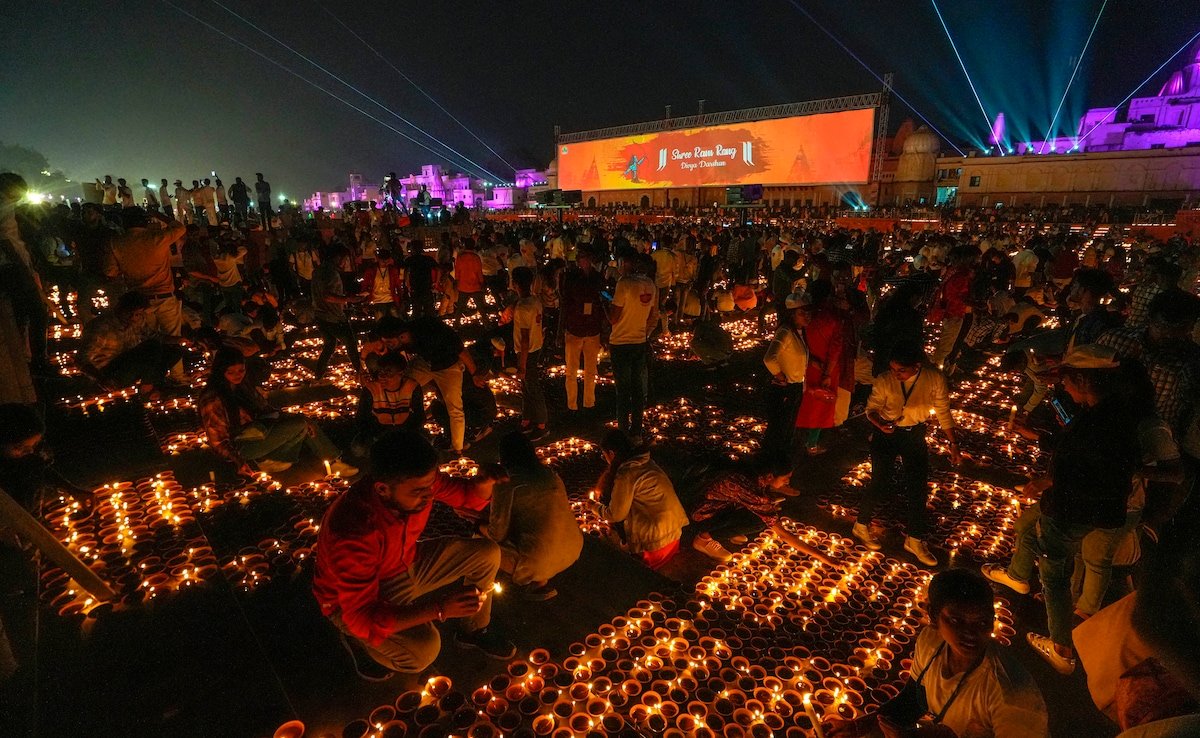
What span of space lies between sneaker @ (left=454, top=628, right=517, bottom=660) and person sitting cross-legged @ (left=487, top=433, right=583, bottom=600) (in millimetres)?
335

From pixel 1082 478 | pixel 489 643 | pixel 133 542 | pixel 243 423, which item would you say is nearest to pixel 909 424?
pixel 1082 478

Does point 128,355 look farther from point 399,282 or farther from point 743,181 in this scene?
point 743,181

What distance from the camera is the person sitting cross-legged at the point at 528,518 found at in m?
3.26

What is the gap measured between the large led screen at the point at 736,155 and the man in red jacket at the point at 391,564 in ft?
117

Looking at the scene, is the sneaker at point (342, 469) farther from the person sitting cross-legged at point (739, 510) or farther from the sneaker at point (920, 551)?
the sneaker at point (920, 551)

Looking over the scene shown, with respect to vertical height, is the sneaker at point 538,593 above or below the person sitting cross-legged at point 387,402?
below

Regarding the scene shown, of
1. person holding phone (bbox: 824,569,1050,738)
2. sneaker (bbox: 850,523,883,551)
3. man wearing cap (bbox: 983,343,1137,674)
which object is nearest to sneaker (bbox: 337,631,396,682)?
person holding phone (bbox: 824,569,1050,738)

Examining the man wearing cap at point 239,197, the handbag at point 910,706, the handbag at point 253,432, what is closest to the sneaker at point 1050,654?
the handbag at point 910,706

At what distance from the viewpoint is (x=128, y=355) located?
217 inches

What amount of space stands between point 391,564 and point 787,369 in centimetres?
343

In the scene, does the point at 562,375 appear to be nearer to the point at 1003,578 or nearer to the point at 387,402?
the point at 387,402

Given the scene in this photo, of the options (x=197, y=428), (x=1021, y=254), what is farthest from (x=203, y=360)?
(x=1021, y=254)

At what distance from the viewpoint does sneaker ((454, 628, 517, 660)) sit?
10.4 ft

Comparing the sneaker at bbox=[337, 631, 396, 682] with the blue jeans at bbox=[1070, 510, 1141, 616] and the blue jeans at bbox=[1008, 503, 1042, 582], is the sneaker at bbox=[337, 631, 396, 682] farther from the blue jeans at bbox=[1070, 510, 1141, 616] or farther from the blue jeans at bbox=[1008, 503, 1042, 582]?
the blue jeans at bbox=[1070, 510, 1141, 616]
